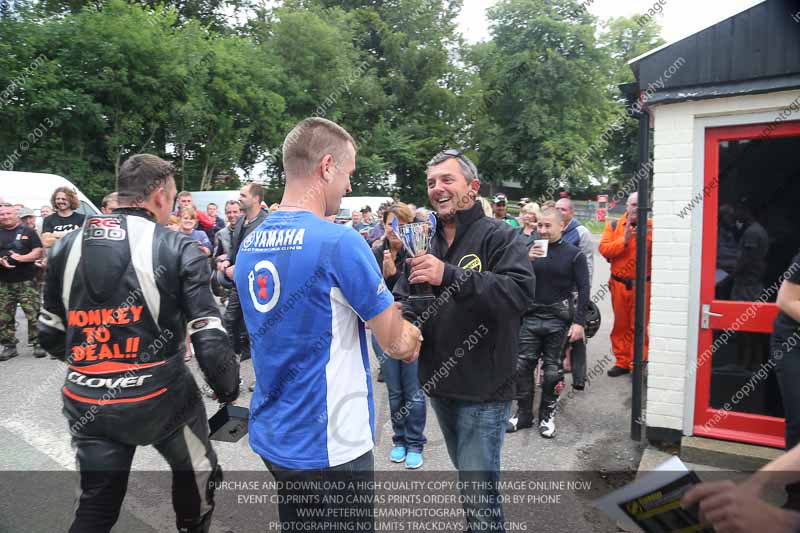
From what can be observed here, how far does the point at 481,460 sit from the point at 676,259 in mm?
2680

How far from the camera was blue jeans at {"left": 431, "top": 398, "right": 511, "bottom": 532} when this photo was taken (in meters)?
2.58

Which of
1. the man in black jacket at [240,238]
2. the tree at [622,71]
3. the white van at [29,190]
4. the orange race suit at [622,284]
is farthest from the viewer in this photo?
the tree at [622,71]

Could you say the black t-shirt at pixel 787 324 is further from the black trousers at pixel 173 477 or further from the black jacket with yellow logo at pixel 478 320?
the black trousers at pixel 173 477

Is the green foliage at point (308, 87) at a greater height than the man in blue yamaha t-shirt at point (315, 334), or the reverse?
the green foliage at point (308, 87)

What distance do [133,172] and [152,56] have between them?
17.4m

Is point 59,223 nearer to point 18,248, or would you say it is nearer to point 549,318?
point 18,248

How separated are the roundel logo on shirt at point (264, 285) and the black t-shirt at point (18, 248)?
701 cm

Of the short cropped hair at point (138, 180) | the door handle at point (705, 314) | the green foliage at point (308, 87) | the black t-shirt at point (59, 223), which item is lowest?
the door handle at point (705, 314)

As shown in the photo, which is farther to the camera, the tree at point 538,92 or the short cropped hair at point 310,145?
the tree at point 538,92

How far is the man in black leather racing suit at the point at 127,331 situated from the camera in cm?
246

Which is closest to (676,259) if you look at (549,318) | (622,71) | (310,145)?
(549,318)

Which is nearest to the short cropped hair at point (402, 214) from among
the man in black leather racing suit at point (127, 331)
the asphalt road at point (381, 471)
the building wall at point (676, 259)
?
the asphalt road at point (381, 471)

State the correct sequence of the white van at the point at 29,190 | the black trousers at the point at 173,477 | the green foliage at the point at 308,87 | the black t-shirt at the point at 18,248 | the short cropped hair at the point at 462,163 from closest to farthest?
the black trousers at the point at 173,477 → the short cropped hair at the point at 462,163 → the black t-shirt at the point at 18,248 → the white van at the point at 29,190 → the green foliage at the point at 308,87

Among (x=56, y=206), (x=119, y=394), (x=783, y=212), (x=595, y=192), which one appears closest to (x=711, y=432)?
(x=783, y=212)
